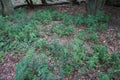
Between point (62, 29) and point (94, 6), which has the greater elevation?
point (94, 6)

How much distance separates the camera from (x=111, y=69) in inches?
254

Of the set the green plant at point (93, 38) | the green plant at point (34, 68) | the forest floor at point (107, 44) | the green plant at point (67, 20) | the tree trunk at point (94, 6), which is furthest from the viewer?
the tree trunk at point (94, 6)

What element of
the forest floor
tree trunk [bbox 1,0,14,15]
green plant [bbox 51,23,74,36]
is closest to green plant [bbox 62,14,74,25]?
green plant [bbox 51,23,74,36]

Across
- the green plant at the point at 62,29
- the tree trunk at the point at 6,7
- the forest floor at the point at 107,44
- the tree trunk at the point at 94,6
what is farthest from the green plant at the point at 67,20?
the tree trunk at the point at 6,7

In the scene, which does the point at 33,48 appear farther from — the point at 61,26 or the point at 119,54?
the point at 119,54

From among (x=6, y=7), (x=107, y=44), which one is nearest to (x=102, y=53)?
(x=107, y=44)

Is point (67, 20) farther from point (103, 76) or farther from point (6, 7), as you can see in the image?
point (103, 76)

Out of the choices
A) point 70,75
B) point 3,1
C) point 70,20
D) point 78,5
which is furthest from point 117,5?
point 70,75

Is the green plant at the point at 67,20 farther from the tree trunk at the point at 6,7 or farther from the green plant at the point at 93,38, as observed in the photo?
the tree trunk at the point at 6,7

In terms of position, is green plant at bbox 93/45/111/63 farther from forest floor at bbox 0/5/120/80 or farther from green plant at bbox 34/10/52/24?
green plant at bbox 34/10/52/24

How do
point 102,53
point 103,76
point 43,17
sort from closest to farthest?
point 103,76, point 102,53, point 43,17

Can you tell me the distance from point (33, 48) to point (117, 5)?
7.78 meters

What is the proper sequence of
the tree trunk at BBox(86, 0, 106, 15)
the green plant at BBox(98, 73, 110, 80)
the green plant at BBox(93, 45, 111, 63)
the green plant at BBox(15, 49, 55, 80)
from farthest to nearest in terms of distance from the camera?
the tree trunk at BBox(86, 0, 106, 15), the green plant at BBox(93, 45, 111, 63), the green plant at BBox(98, 73, 110, 80), the green plant at BBox(15, 49, 55, 80)

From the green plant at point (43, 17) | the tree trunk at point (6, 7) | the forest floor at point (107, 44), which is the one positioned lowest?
the forest floor at point (107, 44)
